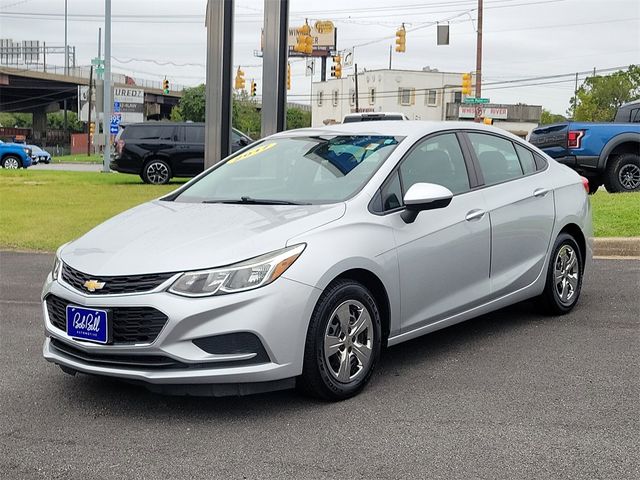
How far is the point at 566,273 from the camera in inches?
253

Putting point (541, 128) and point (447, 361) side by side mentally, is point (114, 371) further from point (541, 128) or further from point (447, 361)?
point (541, 128)

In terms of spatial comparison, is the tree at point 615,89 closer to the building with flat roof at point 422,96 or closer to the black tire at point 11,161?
the building with flat roof at point 422,96

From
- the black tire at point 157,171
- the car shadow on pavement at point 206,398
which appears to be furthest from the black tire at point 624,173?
the black tire at point 157,171

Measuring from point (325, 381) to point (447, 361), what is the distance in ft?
4.18

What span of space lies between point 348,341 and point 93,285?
141 cm

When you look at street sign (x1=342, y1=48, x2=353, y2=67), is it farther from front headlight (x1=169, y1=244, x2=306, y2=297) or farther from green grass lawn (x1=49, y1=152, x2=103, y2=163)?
front headlight (x1=169, y1=244, x2=306, y2=297)

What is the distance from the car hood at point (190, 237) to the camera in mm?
4090

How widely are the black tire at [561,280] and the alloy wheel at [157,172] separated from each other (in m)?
14.7

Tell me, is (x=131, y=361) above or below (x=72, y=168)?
above

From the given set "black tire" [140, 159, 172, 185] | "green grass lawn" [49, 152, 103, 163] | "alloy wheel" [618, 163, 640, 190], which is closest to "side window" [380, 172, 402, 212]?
"alloy wheel" [618, 163, 640, 190]

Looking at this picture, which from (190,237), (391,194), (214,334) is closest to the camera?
(214,334)

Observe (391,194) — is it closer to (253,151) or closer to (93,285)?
(253,151)

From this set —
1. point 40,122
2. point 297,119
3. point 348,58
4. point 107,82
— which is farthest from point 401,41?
point 40,122

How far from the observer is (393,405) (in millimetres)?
4402
